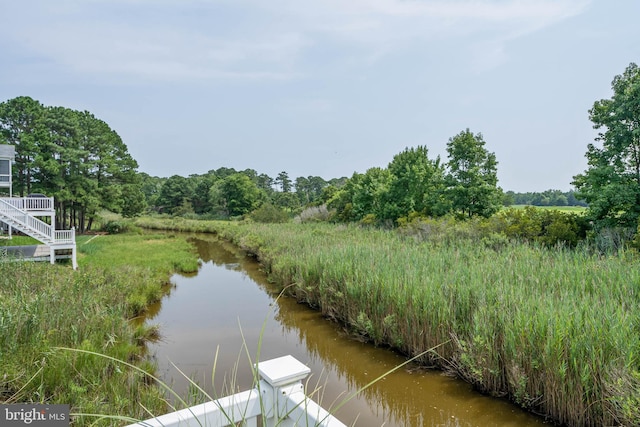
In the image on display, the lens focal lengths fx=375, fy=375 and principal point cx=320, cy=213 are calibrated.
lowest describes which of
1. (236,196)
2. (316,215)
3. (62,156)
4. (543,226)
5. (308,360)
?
(308,360)

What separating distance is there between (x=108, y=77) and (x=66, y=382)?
51.7 feet

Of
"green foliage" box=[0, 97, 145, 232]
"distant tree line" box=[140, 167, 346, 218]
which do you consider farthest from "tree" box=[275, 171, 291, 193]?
"green foliage" box=[0, 97, 145, 232]

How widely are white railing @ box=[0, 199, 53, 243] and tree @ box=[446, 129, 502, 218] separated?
16.5 metres

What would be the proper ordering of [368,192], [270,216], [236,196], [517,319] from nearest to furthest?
1. [517,319]
2. [368,192]
3. [270,216]
4. [236,196]

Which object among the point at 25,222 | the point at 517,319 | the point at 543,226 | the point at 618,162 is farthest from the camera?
the point at 25,222

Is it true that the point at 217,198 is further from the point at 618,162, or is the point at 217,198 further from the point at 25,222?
the point at 618,162

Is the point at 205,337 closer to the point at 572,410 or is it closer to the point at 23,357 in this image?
the point at 23,357

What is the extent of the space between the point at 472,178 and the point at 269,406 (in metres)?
16.4

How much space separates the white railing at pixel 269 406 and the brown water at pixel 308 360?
6.8 inches

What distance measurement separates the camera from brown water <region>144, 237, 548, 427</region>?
4.60 m

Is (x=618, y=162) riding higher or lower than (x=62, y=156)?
lower

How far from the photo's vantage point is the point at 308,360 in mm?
6586

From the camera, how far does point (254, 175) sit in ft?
253

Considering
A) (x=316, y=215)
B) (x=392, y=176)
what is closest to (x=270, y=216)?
(x=316, y=215)
